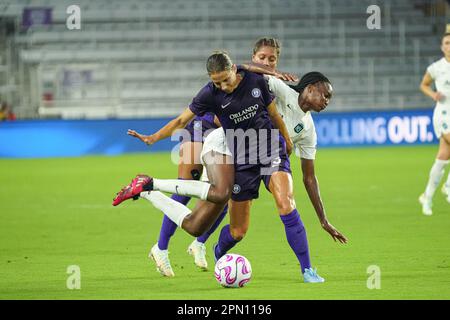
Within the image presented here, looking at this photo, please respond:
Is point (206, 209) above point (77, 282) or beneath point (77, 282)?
above

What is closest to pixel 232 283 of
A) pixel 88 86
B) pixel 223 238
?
pixel 223 238

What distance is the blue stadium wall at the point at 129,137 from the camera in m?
22.7

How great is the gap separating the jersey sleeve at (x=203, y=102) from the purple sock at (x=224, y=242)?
0.97 metres

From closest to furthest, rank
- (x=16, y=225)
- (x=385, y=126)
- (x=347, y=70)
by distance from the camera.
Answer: (x=16, y=225), (x=385, y=126), (x=347, y=70)

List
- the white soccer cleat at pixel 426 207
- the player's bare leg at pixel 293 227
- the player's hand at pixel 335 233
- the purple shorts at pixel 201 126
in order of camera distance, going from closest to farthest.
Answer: the player's bare leg at pixel 293 227
the player's hand at pixel 335 233
the purple shorts at pixel 201 126
the white soccer cleat at pixel 426 207

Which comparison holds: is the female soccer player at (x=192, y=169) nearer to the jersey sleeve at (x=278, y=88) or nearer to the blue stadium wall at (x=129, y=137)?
the jersey sleeve at (x=278, y=88)

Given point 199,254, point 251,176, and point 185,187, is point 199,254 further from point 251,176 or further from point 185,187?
point 251,176

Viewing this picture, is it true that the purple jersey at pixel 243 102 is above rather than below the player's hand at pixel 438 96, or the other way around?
above

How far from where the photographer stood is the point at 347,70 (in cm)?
2795

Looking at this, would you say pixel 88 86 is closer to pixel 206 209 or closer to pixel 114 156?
pixel 114 156

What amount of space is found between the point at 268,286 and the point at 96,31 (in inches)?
857

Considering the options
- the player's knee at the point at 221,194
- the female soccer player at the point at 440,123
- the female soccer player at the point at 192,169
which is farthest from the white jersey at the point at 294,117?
the female soccer player at the point at 440,123

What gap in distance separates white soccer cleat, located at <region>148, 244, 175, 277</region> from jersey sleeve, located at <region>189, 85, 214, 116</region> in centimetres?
122
